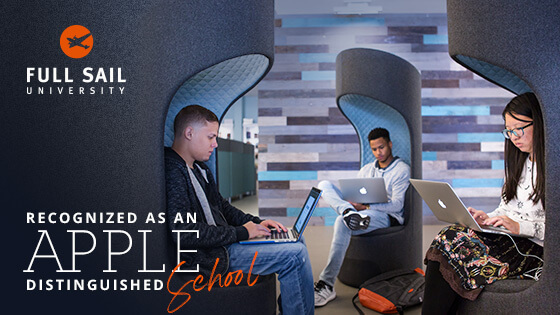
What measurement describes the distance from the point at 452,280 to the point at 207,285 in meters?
1.01

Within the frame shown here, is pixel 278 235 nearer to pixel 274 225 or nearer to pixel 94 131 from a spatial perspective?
pixel 274 225

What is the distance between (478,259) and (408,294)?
933mm

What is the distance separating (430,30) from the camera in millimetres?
5742

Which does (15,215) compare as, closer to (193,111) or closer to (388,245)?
(193,111)

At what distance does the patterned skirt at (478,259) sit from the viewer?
5.55 feet

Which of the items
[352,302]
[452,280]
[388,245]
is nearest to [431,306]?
[452,280]

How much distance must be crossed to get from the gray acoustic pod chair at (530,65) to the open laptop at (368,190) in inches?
55.7

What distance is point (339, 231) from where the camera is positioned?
2.87 metres

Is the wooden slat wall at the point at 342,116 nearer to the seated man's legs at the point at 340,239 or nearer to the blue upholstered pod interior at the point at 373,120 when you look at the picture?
the blue upholstered pod interior at the point at 373,120

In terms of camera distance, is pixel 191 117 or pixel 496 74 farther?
pixel 496 74

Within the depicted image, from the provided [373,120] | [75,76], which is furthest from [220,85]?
[373,120]

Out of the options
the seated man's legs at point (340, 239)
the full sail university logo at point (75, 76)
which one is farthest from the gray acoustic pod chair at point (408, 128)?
the full sail university logo at point (75, 76)

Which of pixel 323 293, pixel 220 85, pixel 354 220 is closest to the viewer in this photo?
pixel 220 85

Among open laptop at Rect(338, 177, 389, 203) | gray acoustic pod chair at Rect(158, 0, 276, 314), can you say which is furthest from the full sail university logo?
open laptop at Rect(338, 177, 389, 203)
